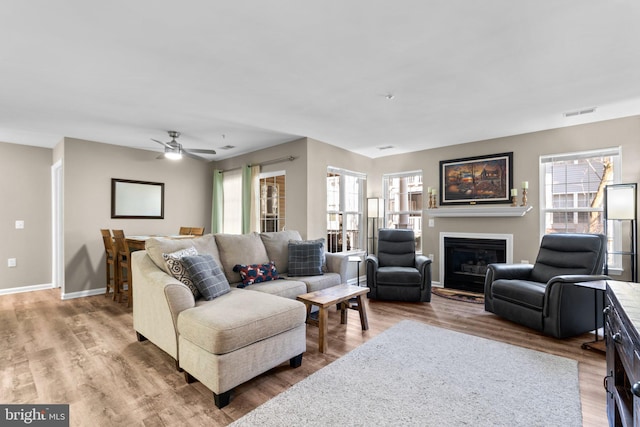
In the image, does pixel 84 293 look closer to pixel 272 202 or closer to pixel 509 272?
pixel 272 202

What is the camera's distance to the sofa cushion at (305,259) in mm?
3689

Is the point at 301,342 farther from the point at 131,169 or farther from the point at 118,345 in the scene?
the point at 131,169

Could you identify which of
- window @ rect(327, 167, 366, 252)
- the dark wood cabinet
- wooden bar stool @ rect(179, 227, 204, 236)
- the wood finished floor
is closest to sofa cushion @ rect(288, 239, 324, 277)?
the wood finished floor

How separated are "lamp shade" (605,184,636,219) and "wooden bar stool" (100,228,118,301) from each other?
21.5 ft

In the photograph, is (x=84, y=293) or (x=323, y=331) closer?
(x=323, y=331)

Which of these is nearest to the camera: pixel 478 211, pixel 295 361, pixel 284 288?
pixel 295 361

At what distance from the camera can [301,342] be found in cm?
243

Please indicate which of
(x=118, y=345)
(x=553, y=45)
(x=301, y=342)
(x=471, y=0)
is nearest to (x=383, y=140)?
(x=553, y=45)

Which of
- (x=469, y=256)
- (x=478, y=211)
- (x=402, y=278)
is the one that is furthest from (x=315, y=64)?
(x=469, y=256)

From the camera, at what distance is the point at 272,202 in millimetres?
5453

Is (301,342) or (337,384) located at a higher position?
(301,342)

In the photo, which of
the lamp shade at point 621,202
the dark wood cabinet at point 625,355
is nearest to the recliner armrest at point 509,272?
the lamp shade at point 621,202

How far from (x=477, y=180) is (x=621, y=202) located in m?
1.75

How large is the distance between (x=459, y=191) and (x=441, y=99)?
2.32 meters
